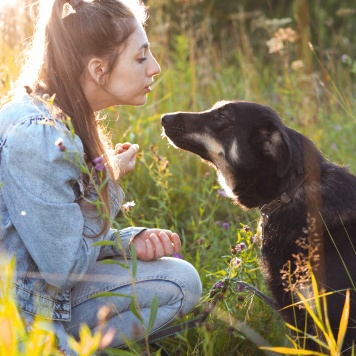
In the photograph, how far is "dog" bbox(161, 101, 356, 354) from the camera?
263cm

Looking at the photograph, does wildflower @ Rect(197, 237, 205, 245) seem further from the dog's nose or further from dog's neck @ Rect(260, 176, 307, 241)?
the dog's nose

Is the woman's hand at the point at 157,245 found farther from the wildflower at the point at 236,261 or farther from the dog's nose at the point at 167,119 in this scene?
the dog's nose at the point at 167,119

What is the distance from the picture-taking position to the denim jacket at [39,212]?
7.59ft

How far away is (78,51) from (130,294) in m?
1.02

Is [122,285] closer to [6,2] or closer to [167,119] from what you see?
[167,119]

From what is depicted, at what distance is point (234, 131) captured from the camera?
3.20 meters

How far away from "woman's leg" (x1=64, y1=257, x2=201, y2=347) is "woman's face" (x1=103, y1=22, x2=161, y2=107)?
0.73 m

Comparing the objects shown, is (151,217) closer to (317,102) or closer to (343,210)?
(343,210)

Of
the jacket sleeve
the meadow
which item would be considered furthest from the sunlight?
the jacket sleeve

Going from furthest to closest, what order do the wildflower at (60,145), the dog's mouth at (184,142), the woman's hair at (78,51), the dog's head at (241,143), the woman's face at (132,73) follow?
the dog's mouth at (184,142) → the dog's head at (241,143) → the woman's face at (132,73) → the woman's hair at (78,51) → the wildflower at (60,145)

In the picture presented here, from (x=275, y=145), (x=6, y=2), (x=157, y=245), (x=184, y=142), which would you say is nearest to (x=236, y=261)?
(x=157, y=245)

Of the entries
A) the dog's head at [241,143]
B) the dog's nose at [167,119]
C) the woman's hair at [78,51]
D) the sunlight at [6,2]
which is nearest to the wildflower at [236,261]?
the dog's head at [241,143]

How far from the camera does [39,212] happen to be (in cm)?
230

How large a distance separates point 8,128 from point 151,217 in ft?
5.93
